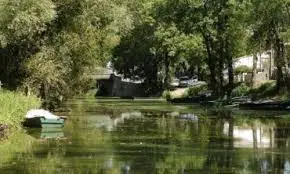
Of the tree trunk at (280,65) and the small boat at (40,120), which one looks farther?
the tree trunk at (280,65)

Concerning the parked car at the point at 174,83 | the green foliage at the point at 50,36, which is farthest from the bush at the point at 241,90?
the parked car at the point at 174,83

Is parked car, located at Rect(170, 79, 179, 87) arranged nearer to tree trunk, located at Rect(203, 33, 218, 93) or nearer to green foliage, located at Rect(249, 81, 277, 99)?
tree trunk, located at Rect(203, 33, 218, 93)

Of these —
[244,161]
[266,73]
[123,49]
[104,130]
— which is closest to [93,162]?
[244,161]

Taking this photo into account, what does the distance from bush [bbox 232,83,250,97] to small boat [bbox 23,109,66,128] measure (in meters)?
38.9

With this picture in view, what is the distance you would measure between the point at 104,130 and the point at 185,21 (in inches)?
1667

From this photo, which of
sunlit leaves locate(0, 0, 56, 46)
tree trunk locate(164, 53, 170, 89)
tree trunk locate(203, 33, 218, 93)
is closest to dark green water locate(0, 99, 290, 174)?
sunlit leaves locate(0, 0, 56, 46)

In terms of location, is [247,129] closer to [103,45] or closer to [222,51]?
[103,45]

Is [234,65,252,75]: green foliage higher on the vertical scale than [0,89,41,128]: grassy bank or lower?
higher

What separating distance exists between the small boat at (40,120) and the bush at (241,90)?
38.9m

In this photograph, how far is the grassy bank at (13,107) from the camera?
31694mm

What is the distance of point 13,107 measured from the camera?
34188 mm

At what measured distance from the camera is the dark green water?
856 inches

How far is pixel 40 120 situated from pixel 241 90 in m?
41.5

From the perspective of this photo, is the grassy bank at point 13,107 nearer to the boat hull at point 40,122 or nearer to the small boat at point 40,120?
the small boat at point 40,120
